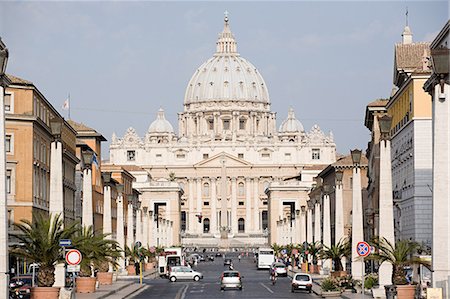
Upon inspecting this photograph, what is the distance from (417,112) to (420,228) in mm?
6270

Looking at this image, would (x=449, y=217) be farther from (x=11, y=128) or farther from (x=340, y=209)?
(x=11, y=128)

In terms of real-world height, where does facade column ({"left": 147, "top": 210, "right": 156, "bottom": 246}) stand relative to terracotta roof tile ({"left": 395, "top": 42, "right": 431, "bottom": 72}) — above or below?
below

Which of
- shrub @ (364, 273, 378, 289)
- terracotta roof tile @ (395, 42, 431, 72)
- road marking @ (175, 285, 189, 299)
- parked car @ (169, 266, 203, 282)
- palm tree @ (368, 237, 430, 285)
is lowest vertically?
parked car @ (169, 266, 203, 282)

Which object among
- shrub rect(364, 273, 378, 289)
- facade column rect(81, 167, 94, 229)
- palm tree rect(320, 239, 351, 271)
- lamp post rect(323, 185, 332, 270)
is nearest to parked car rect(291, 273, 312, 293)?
palm tree rect(320, 239, 351, 271)

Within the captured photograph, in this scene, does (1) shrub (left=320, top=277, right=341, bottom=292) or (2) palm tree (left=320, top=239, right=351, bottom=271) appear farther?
(2) palm tree (left=320, top=239, right=351, bottom=271)

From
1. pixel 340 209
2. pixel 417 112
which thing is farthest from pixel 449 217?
→ pixel 417 112

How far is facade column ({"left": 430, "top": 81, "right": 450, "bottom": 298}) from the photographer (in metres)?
33.8

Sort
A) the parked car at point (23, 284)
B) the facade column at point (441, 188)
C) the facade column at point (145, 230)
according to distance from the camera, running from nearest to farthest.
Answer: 1. the facade column at point (441, 188)
2. the parked car at point (23, 284)
3. the facade column at point (145, 230)

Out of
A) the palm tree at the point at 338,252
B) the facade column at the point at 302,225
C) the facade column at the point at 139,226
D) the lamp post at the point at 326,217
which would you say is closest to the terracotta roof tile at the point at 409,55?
the lamp post at the point at 326,217

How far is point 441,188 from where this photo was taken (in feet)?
111

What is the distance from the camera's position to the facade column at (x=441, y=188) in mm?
33812

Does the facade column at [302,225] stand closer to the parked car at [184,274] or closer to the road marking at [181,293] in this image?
the parked car at [184,274]

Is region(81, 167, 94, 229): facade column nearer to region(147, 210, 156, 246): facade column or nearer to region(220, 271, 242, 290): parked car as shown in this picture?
region(220, 271, 242, 290): parked car

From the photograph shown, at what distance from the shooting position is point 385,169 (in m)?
47.6
